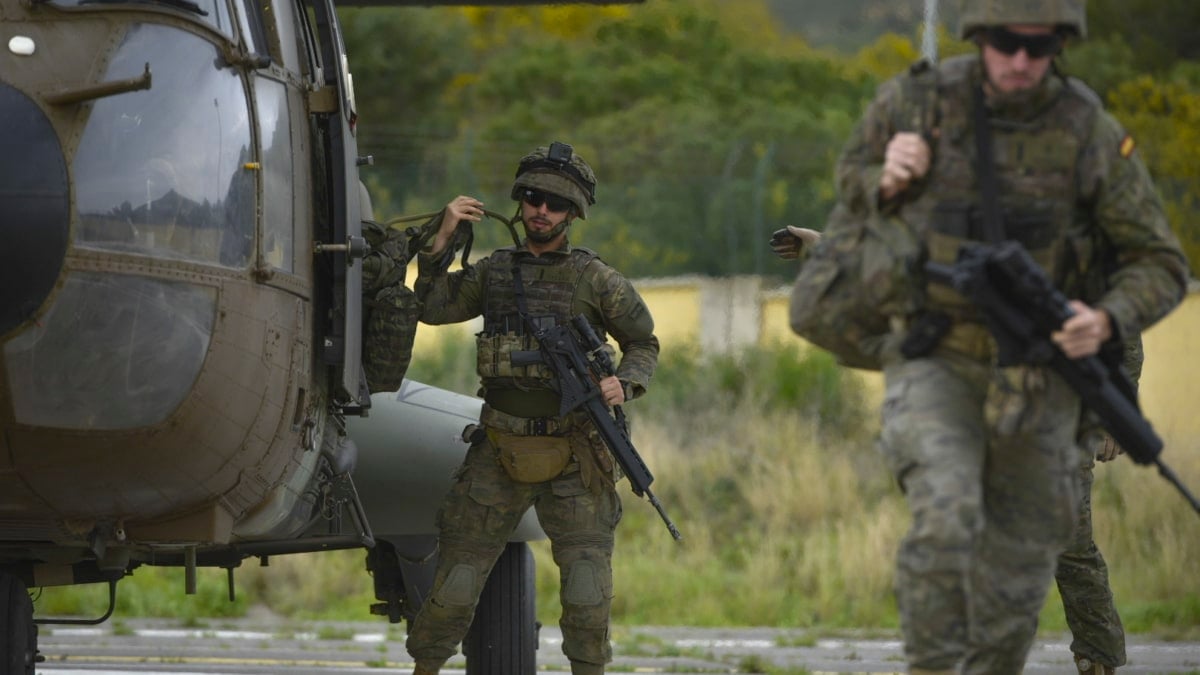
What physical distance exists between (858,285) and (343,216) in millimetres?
2240

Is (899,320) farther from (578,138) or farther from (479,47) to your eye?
(479,47)

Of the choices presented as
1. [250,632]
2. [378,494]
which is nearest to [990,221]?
[378,494]

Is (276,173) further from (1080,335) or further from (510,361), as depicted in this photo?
(1080,335)

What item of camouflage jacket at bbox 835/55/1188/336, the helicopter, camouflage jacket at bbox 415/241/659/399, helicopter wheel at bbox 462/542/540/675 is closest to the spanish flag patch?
camouflage jacket at bbox 835/55/1188/336

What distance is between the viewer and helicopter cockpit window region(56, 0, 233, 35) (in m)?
6.54

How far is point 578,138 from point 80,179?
78.1 feet

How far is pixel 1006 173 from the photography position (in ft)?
18.8

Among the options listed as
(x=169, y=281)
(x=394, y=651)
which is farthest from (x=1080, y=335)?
Answer: (x=394, y=651)

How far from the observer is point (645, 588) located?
1407cm

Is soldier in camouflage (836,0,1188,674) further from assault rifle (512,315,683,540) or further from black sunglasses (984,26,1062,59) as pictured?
assault rifle (512,315,683,540)

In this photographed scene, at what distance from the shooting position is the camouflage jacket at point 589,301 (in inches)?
329

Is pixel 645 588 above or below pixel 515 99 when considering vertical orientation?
below

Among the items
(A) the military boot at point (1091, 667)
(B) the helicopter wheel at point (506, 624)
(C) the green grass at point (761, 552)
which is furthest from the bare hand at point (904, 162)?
(C) the green grass at point (761, 552)

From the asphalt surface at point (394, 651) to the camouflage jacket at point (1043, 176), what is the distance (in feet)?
15.4
